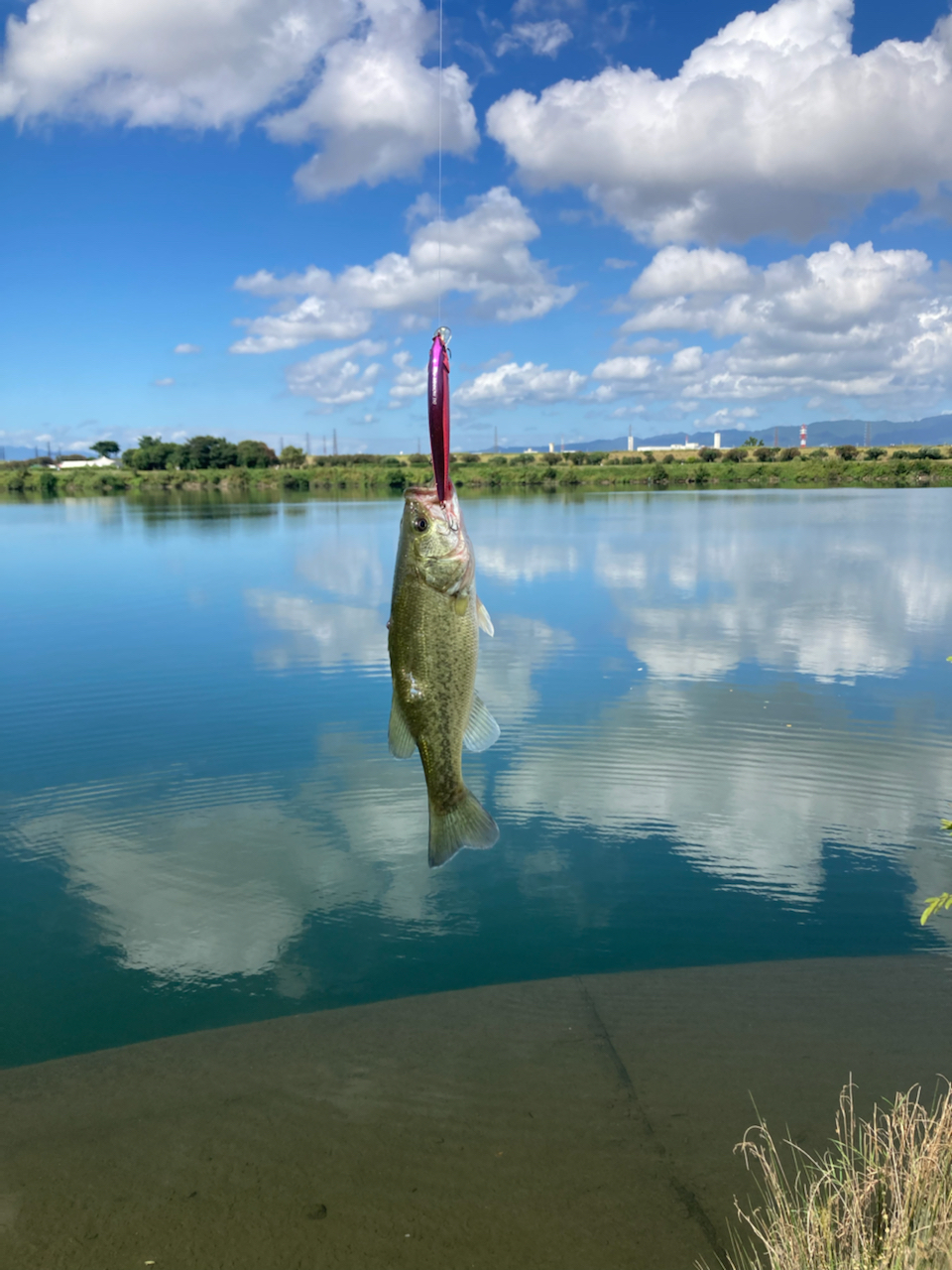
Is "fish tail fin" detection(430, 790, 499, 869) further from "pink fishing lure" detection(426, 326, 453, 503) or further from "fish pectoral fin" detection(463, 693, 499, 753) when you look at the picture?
"pink fishing lure" detection(426, 326, 453, 503)

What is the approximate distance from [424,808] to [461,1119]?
16.6 feet

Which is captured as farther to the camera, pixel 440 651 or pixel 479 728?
pixel 479 728

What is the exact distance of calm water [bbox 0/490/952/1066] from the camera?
7703 millimetres

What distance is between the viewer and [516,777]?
37.2 ft

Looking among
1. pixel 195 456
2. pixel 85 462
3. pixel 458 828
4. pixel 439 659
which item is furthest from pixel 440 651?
pixel 85 462

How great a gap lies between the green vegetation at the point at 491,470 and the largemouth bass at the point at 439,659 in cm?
9846

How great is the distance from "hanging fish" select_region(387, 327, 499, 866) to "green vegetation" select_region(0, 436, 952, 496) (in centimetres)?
9846

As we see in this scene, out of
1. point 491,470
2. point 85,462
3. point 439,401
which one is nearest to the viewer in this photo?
point 439,401

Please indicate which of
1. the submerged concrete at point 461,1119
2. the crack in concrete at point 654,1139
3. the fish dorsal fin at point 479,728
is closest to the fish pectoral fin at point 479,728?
the fish dorsal fin at point 479,728

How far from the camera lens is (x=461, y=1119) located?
5.67 meters

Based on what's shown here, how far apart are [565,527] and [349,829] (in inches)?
1527

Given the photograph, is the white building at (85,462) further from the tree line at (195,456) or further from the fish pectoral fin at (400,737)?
the fish pectoral fin at (400,737)

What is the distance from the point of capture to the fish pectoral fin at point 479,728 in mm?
3439

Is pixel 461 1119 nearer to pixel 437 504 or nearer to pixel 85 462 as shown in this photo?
pixel 437 504
